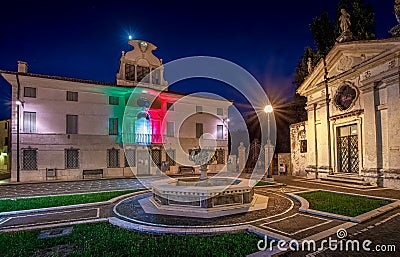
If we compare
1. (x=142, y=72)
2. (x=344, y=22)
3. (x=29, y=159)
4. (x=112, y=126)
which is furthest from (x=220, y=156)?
(x=29, y=159)

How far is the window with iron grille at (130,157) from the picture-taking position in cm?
2566

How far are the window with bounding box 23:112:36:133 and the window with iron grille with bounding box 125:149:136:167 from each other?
27.2ft

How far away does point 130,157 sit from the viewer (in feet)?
84.7

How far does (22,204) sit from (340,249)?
462 inches

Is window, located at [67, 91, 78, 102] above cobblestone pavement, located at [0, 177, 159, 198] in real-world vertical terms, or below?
above

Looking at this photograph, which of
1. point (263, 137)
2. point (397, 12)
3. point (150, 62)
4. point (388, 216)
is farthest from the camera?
point (263, 137)

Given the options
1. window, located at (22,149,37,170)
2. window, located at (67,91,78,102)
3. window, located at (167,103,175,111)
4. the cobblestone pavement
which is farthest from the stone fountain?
window, located at (167,103,175,111)

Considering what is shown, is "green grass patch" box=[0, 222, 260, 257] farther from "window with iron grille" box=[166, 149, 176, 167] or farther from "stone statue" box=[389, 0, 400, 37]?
"window with iron grille" box=[166, 149, 176, 167]

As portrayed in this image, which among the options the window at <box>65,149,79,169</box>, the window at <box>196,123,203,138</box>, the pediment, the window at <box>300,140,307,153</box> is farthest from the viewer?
the window at <box>196,123,203,138</box>

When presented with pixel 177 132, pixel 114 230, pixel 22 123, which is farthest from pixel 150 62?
pixel 114 230

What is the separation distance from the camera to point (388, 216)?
24.5 feet

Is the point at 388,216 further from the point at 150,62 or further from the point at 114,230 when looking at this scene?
the point at 150,62

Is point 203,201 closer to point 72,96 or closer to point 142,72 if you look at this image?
point 72,96

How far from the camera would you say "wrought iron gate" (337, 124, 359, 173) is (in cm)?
1619
